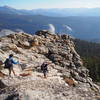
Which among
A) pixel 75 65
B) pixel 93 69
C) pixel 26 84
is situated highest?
pixel 26 84

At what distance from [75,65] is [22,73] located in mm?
16465

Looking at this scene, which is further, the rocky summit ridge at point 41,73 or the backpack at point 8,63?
the backpack at point 8,63

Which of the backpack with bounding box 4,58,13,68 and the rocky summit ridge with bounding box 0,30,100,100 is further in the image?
the backpack with bounding box 4,58,13,68

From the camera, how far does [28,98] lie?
25344 millimetres

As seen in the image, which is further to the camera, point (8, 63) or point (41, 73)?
point (41, 73)

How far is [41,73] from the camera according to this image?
38438mm

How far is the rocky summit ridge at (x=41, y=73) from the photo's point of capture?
27.2 m

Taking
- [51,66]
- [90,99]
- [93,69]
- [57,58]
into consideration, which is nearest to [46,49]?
[57,58]

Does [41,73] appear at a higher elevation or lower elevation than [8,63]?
lower

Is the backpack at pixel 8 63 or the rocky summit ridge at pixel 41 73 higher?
the backpack at pixel 8 63

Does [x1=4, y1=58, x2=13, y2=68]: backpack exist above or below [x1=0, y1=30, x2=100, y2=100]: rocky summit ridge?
above

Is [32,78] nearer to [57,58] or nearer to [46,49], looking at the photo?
[57,58]

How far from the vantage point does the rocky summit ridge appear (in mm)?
27234

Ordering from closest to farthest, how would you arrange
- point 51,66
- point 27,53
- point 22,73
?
point 22,73 < point 51,66 < point 27,53
